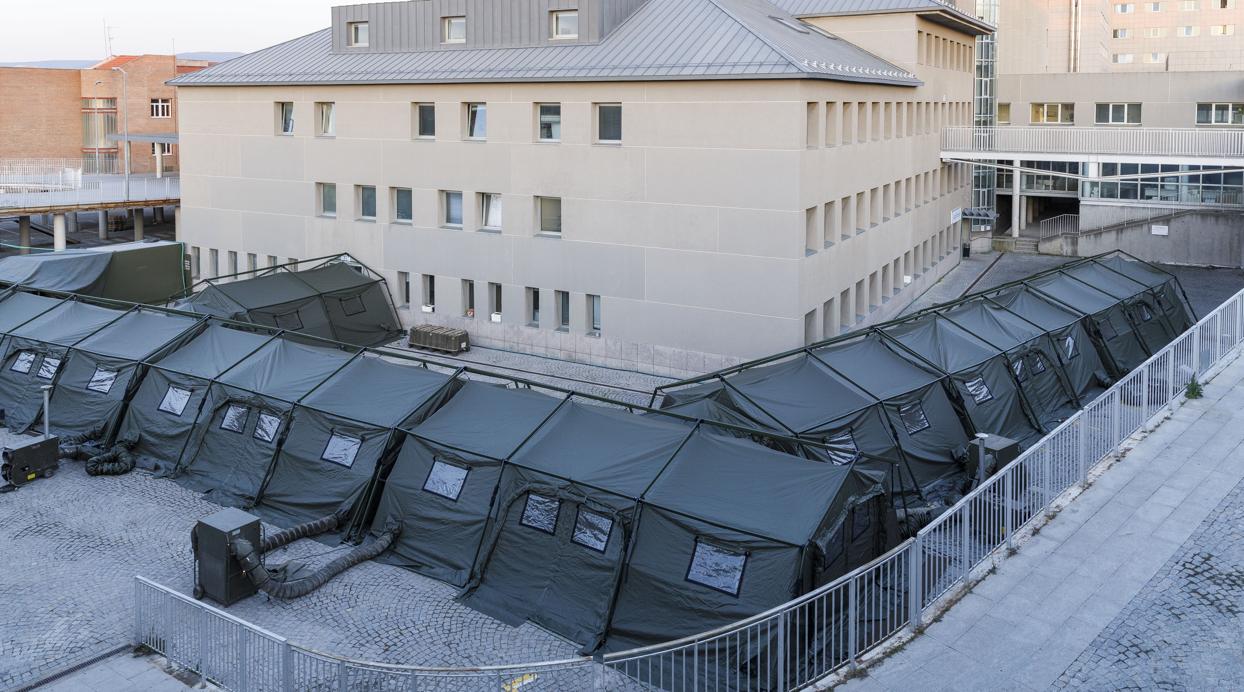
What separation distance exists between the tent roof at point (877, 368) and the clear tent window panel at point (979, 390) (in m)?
0.82

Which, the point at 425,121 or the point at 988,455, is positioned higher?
the point at 425,121

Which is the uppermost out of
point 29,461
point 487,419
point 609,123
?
point 609,123

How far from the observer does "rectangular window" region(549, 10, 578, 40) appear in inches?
1359

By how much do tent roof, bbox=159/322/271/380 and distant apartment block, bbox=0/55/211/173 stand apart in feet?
143

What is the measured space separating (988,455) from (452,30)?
78.9 feet

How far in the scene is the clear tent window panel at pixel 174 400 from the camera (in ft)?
73.6

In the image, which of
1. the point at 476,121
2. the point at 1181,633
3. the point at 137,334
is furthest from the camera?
the point at 476,121

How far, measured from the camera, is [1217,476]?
1784 cm

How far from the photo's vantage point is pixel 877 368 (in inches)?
871

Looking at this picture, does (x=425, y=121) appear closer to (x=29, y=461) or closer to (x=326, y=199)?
(x=326, y=199)

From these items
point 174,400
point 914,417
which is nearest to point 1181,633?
point 914,417

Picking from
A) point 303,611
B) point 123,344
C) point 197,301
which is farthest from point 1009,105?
point 303,611

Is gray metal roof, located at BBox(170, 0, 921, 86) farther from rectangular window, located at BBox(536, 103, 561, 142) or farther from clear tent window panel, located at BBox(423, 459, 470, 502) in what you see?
clear tent window panel, located at BBox(423, 459, 470, 502)

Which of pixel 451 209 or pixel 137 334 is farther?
pixel 451 209
